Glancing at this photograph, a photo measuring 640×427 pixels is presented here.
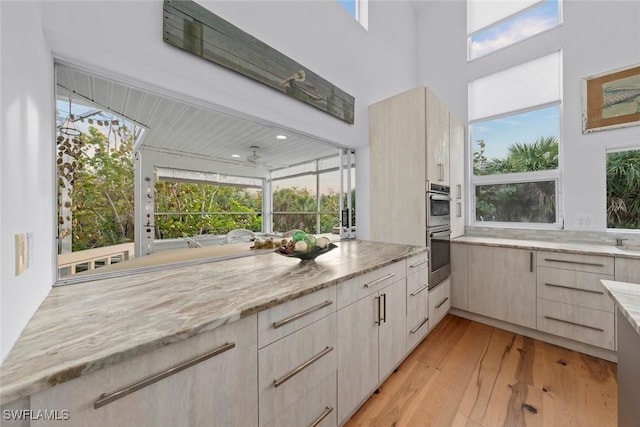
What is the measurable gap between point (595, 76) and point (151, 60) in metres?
3.76

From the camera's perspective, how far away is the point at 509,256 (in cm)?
239

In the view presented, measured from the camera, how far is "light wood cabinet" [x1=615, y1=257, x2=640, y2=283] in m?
1.81

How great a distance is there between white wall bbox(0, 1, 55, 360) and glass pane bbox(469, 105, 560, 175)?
383cm

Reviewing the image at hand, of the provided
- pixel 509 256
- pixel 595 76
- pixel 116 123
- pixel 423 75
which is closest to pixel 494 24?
→ pixel 423 75

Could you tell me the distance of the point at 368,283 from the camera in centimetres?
145

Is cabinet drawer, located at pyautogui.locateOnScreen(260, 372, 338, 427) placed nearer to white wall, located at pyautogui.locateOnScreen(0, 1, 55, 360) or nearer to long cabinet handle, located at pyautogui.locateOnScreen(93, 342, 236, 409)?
long cabinet handle, located at pyautogui.locateOnScreen(93, 342, 236, 409)

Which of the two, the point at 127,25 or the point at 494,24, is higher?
the point at 494,24

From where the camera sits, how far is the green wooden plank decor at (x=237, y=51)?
1.30 m

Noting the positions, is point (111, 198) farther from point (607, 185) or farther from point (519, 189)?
point (607, 185)

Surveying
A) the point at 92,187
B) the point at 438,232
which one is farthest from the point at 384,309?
the point at 92,187

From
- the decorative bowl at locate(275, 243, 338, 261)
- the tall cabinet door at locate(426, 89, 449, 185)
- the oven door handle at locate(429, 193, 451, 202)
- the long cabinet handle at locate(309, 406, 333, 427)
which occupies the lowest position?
the long cabinet handle at locate(309, 406, 333, 427)

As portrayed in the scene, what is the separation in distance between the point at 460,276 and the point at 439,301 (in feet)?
1.55

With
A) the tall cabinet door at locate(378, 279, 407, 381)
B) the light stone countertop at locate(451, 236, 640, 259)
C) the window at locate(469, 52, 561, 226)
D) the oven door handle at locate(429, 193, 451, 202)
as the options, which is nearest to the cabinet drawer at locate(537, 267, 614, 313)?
the light stone countertop at locate(451, 236, 640, 259)

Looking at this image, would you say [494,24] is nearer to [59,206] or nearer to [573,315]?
[573,315]
